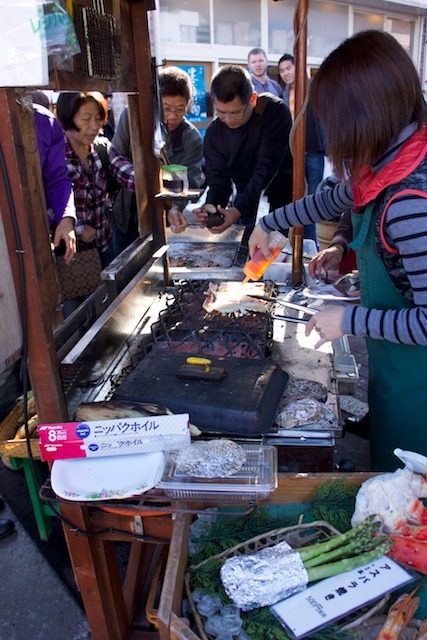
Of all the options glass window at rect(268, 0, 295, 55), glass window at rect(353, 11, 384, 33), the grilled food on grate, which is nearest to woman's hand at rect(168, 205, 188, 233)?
the grilled food on grate

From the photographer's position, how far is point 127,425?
4.97 ft

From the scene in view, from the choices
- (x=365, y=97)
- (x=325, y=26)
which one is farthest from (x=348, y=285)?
(x=325, y=26)

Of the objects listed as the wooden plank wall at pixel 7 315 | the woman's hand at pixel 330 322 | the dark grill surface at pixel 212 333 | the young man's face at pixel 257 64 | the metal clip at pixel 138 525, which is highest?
the young man's face at pixel 257 64

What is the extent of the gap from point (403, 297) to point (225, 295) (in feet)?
3.53

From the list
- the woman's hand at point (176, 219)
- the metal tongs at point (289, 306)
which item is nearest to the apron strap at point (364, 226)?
the metal tongs at point (289, 306)

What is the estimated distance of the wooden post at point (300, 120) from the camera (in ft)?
8.72

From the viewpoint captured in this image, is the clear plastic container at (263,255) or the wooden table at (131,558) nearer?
the wooden table at (131,558)

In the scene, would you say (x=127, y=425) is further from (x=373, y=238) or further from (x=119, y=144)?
(x=119, y=144)

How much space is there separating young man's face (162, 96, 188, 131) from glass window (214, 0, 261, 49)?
843 centimetres

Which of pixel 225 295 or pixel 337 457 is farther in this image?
pixel 337 457

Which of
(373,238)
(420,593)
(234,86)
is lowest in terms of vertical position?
(420,593)

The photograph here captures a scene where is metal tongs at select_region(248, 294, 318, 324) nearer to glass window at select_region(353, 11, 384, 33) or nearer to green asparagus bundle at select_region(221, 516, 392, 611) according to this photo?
green asparagus bundle at select_region(221, 516, 392, 611)

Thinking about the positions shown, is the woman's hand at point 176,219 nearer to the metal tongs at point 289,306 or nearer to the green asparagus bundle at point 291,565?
A: the metal tongs at point 289,306

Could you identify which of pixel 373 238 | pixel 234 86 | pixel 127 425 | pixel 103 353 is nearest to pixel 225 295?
pixel 103 353
